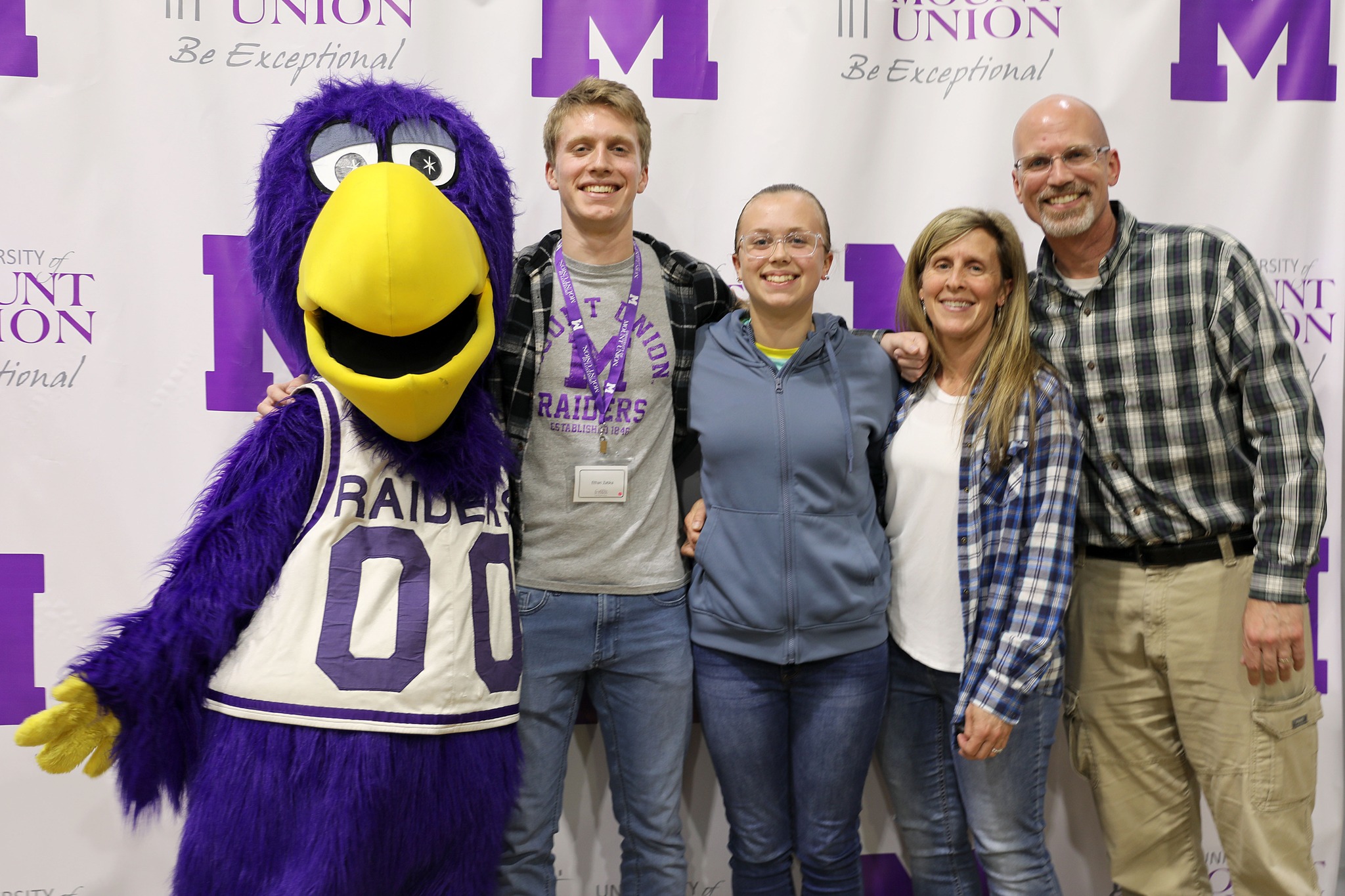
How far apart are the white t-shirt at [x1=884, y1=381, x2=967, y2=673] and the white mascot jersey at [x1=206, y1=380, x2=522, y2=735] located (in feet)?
2.48

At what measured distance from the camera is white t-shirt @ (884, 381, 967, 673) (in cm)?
161

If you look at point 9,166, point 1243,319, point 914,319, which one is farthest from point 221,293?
point 1243,319

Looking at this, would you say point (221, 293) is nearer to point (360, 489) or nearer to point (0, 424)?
point (0, 424)

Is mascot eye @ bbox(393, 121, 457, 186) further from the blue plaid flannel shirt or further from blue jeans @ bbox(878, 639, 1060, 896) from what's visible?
blue jeans @ bbox(878, 639, 1060, 896)

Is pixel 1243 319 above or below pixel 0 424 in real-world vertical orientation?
above

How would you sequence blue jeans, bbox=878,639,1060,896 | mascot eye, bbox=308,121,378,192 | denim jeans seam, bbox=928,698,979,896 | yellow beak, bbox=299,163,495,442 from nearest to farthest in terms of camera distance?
yellow beak, bbox=299,163,495,442
mascot eye, bbox=308,121,378,192
blue jeans, bbox=878,639,1060,896
denim jeans seam, bbox=928,698,979,896

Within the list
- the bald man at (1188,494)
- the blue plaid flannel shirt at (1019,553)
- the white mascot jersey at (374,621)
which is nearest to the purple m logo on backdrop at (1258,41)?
the bald man at (1188,494)

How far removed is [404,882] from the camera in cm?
129

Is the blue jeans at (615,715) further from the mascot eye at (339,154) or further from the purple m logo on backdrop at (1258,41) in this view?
the purple m logo on backdrop at (1258,41)

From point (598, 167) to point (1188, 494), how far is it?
1.25m

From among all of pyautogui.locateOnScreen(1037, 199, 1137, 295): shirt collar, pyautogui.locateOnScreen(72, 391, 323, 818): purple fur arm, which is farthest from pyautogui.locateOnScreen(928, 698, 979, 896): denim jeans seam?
pyautogui.locateOnScreen(72, 391, 323, 818): purple fur arm

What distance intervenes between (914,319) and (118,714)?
1500 mm

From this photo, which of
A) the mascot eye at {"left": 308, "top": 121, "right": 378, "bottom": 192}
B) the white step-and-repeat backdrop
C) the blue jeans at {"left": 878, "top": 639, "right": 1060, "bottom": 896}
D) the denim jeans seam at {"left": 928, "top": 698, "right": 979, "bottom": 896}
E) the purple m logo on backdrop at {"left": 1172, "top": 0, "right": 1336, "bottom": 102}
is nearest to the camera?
the mascot eye at {"left": 308, "top": 121, "right": 378, "bottom": 192}

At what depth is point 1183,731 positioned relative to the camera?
1.69 m
